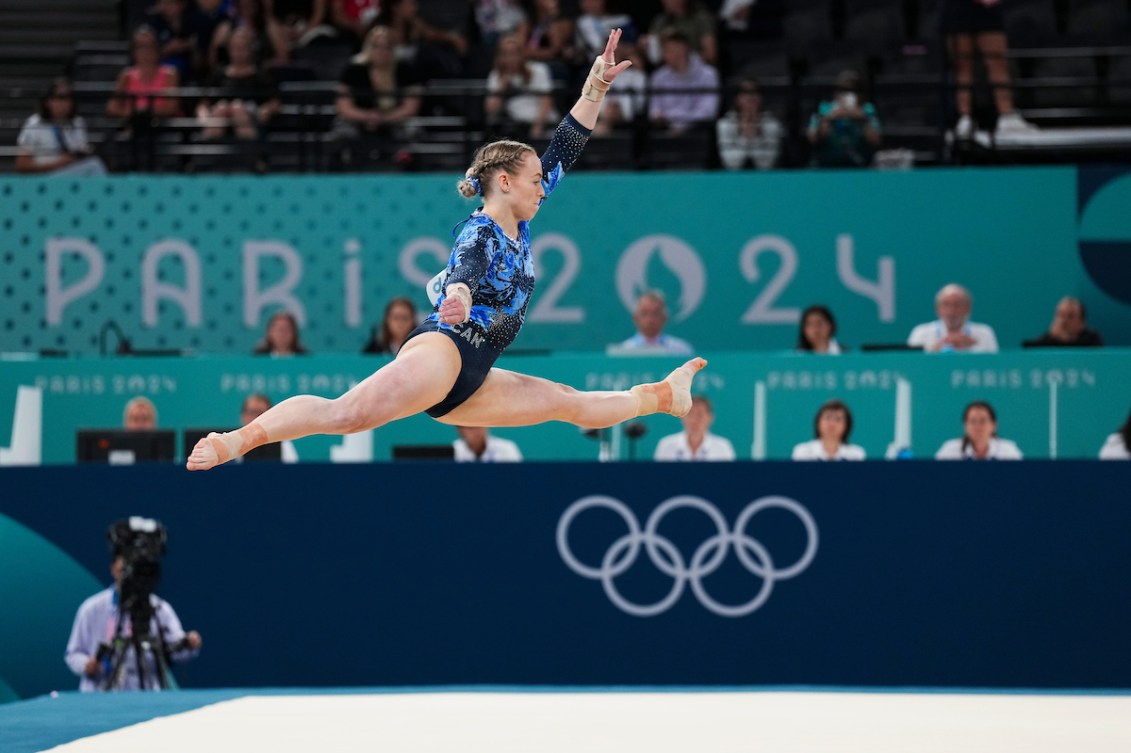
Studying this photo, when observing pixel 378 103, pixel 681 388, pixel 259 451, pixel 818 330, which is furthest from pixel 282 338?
pixel 681 388

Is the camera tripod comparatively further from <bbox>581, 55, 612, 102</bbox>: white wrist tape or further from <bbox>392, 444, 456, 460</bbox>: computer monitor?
<bbox>581, 55, 612, 102</bbox>: white wrist tape

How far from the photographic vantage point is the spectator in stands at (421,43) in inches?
506

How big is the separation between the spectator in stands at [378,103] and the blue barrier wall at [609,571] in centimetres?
395

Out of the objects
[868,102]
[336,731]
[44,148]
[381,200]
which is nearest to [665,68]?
[868,102]

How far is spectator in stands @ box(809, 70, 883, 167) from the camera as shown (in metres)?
11.7

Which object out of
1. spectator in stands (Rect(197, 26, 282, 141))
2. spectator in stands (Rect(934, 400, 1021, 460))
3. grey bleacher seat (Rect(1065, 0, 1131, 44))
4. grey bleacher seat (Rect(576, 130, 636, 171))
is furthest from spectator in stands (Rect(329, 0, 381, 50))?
A: spectator in stands (Rect(934, 400, 1021, 460))

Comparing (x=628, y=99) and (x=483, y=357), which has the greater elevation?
(x=628, y=99)

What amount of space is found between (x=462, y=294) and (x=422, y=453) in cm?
447

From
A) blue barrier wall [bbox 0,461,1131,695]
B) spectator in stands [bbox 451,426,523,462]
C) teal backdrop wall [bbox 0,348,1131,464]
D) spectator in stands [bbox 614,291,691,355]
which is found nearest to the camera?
blue barrier wall [bbox 0,461,1131,695]

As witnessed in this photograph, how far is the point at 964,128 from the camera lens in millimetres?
12070

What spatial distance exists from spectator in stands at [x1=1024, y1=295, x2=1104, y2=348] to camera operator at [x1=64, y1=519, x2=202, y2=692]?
19.6ft

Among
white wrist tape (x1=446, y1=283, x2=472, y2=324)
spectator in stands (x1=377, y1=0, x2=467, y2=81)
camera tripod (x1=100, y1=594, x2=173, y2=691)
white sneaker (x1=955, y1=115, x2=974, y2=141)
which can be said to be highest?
spectator in stands (x1=377, y1=0, x2=467, y2=81)

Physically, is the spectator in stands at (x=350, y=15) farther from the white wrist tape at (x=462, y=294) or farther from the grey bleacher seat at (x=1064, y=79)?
the white wrist tape at (x=462, y=294)

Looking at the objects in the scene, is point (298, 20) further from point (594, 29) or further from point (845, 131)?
point (845, 131)
